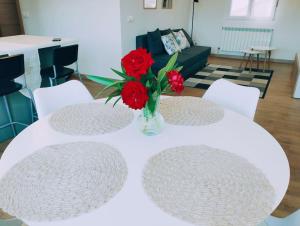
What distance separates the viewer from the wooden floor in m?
1.87

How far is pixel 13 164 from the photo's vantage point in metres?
1.01

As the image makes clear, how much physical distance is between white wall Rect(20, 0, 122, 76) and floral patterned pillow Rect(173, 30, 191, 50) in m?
1.57

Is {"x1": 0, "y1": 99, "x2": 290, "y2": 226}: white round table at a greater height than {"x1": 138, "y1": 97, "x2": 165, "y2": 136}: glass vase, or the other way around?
{"x1": 138, "y1": 97, "x2": 165, "y2": 136}: glass vase

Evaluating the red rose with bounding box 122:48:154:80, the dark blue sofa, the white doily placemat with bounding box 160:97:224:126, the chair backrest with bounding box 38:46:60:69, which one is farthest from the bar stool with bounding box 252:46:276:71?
the red rose with bounding box 122:48:154:80

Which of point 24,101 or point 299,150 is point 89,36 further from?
point 299,150

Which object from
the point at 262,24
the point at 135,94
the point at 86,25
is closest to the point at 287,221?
the point at 135,94

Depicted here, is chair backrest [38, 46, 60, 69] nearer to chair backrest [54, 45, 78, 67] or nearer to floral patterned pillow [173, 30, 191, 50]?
chair backrest [54, 45, 78, 67]

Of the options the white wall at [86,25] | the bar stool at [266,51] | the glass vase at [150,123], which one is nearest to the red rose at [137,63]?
the glass vase at [150,123]

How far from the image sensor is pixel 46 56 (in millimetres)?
2926

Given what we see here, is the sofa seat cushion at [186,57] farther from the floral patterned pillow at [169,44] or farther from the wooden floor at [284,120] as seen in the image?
the wooden floor at [284,120]

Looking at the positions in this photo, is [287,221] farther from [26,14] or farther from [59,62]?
[26,14]

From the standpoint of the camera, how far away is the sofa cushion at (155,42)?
444cm

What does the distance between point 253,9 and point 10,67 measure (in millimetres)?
5777

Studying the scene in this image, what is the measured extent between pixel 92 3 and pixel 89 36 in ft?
1.77
